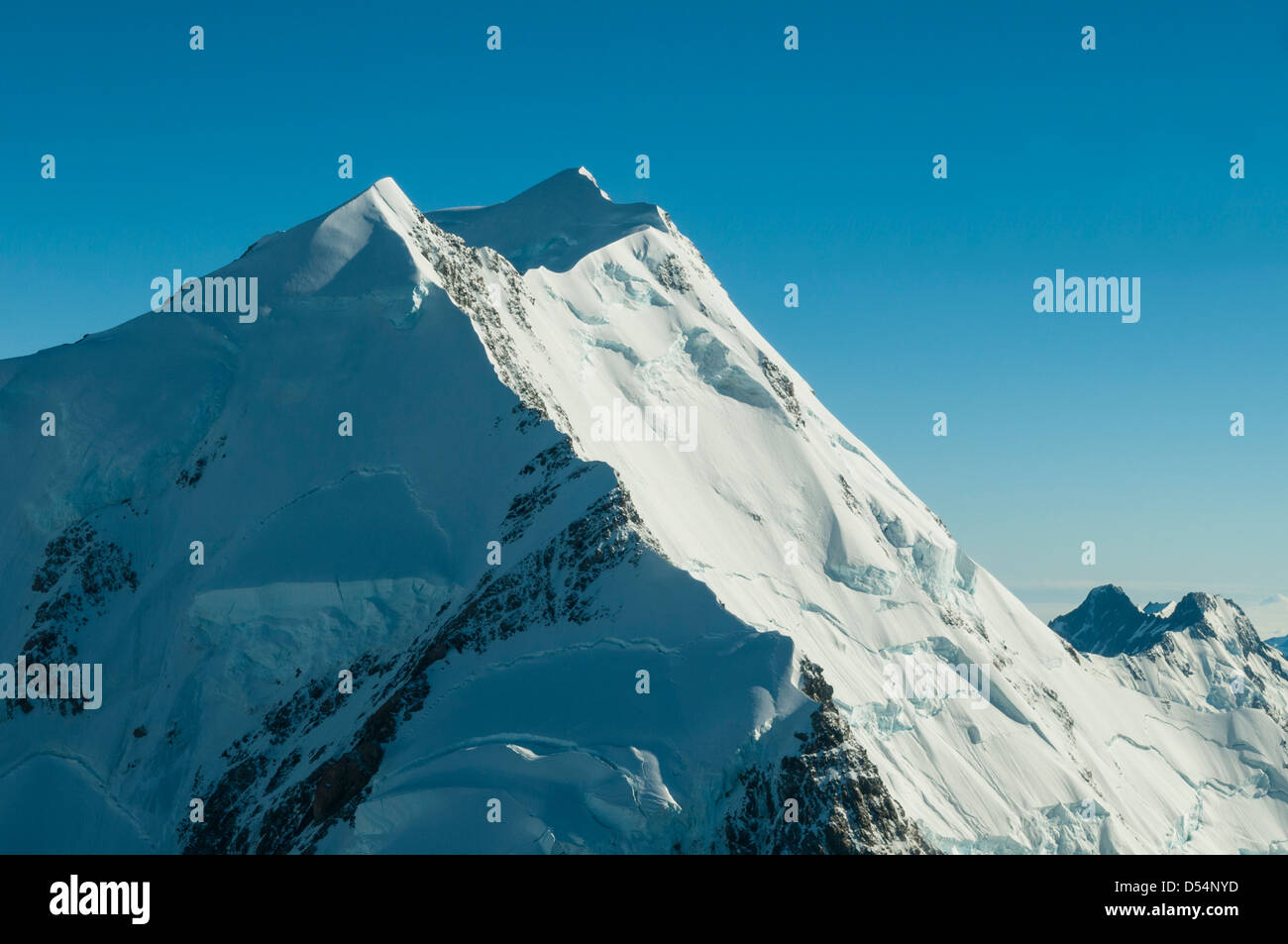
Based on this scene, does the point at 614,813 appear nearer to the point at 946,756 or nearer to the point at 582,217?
the point at 946,756

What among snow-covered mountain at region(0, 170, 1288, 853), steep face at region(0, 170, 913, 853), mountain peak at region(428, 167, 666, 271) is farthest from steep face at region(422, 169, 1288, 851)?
steep face at region(0, 170, 913, 853)

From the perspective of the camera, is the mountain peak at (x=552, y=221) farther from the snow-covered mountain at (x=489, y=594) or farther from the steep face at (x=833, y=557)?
the snow-covered mountain at (x=489, y=594)

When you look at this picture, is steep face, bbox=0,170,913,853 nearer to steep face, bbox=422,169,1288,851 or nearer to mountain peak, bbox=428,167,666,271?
steep face, bbox=422,169,1288,851

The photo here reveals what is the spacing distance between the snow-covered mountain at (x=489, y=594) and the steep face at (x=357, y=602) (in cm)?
22

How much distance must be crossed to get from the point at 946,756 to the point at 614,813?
143ft

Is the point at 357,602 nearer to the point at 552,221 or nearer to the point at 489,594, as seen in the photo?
the point at 489,594

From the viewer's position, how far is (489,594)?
216 ft

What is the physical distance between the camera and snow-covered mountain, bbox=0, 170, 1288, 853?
174 feet

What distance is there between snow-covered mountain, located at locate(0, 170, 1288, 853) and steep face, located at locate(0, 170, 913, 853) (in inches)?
8.6

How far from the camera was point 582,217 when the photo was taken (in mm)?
127062

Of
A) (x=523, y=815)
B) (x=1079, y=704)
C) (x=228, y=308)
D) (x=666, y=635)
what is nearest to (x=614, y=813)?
(x=523, y=815)

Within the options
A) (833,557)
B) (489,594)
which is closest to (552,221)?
(833,557)

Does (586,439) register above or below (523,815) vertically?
above
